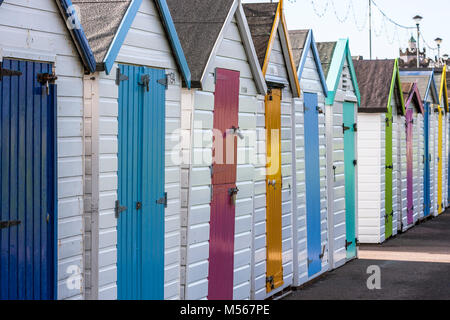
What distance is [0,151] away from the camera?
5.02 meters

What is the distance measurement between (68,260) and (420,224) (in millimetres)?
14506

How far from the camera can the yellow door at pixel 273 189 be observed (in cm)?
956

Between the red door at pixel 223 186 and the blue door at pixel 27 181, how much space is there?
2681 mm

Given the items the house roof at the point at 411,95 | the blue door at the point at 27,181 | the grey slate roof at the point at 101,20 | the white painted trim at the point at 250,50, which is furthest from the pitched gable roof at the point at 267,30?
the house roof at the point at 411,95

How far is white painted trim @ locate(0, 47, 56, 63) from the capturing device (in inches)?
202

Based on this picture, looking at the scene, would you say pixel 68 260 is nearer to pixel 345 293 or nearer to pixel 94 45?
pixel 94 45

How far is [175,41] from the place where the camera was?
23.7ft

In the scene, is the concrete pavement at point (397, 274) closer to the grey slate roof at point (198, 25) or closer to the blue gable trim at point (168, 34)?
the grey slate roof at point (198, 25)

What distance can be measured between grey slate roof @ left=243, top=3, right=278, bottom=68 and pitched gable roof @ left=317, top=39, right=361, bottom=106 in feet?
8.61

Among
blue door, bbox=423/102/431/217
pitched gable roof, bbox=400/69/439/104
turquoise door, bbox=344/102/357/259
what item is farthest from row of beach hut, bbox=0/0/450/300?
blue door, bbox=423/102/431/217

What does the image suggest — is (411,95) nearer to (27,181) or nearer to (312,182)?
(312,182)

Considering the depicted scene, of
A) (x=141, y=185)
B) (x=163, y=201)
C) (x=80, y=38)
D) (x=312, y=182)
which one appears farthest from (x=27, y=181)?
(x=312, y=182)
